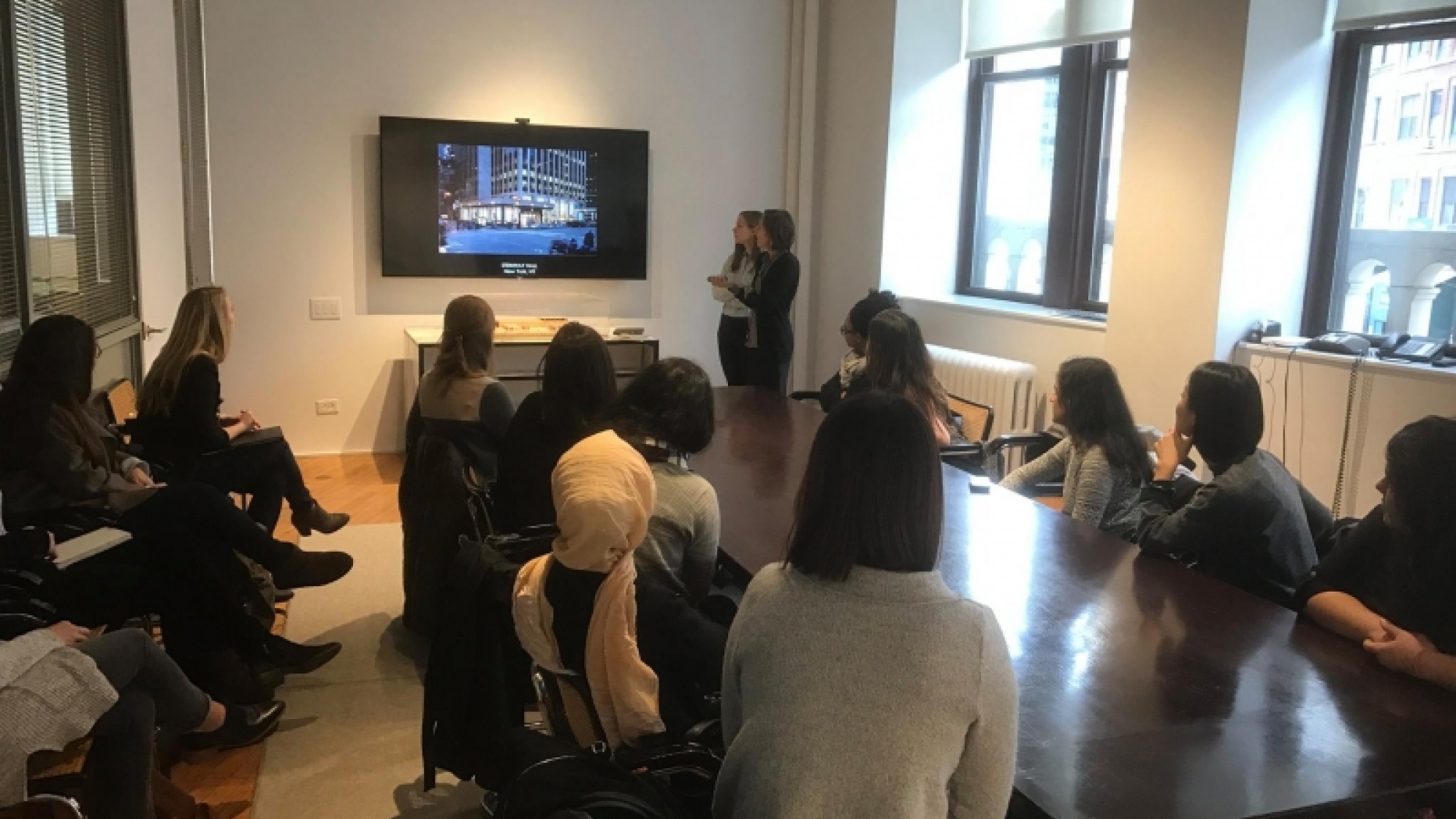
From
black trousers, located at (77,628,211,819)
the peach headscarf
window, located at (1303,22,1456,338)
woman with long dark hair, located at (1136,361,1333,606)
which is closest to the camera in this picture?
the peach headscarf

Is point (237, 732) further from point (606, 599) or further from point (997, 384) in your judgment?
point (997, 384)

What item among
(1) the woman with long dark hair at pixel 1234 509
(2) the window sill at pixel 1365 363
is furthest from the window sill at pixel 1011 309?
(1) the woman with long dark hair at pixel 1234 509

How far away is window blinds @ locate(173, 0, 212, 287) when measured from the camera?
5.71 metres

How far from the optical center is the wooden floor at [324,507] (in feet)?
8.97

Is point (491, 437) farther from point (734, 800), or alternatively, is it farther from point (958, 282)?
point (958, 282)

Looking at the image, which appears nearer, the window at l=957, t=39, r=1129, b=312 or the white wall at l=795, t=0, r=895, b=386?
the window at l=957, t=39, r=1129, b=312

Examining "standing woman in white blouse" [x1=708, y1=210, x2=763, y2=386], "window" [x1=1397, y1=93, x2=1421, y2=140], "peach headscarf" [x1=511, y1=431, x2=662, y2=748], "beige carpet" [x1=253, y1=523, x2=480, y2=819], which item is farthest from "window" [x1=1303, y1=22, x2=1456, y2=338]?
"beige carpet" [x1=253, y1=523, x2=480, y2=819]

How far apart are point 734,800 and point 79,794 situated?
145 centimetres

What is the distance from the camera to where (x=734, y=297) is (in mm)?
5766

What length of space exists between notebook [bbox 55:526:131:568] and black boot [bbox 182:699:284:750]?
541mm

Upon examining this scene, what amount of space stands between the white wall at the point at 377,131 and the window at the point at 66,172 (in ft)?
4.09

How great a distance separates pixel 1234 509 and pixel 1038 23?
12.7 feet

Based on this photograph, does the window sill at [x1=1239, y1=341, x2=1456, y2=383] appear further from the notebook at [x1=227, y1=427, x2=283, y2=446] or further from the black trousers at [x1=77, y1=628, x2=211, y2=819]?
the black trousers at [x1=77, y1=628, x2=211, y2=819]

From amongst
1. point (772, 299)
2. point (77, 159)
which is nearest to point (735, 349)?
point (772, 299)
